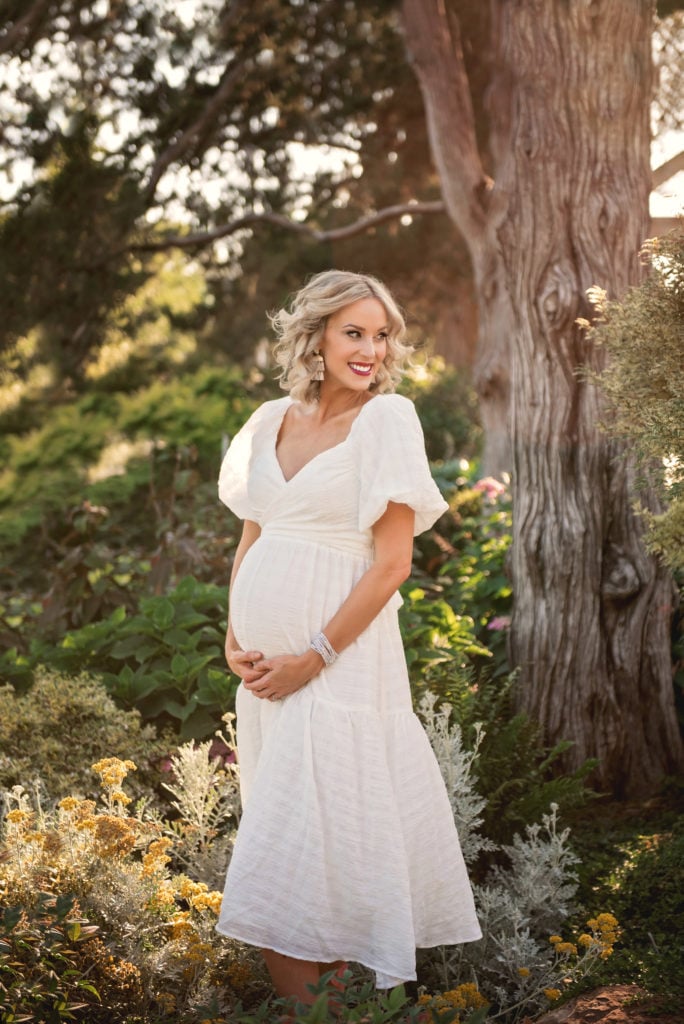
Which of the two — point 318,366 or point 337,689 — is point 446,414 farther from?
point 337,689

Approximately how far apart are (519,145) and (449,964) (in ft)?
11.3

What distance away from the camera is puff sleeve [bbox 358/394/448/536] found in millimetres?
2793

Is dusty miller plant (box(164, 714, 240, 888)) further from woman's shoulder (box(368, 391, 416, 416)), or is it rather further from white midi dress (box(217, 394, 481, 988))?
woman's shoulder (box(368, 391, 416, 416))

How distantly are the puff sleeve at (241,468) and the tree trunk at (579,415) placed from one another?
1.80 meters

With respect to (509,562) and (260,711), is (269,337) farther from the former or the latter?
(260,711)

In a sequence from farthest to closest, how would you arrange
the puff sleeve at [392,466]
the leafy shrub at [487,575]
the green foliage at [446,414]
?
the green foliage at [446,414] → the leafy shrub at [487,575] → the puff sleeve at [392,466]

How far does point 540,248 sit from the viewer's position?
4.79 meters

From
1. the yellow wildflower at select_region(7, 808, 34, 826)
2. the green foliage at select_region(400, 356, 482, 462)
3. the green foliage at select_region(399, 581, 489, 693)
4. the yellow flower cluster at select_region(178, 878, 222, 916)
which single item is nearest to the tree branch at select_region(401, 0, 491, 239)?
the green foliage at select_region(400, 356, 482, 462)

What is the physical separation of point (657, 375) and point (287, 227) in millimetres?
7874

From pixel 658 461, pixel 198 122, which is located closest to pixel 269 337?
pixel 198 122

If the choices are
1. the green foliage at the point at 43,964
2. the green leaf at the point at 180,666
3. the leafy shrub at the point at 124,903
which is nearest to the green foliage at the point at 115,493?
the green leaf at the point at 180,666

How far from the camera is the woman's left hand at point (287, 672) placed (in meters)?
2.80

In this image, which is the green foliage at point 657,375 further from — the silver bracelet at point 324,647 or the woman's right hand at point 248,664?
the woman's right hand at point 248,664

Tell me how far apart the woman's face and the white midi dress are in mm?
129
